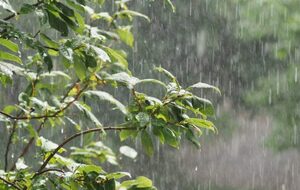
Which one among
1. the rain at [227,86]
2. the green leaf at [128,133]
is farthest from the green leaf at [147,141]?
the rain at [227,86]

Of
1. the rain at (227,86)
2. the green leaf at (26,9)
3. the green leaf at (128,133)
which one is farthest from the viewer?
the rain at (227,86)

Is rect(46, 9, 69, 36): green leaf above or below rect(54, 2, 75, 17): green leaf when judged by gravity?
below

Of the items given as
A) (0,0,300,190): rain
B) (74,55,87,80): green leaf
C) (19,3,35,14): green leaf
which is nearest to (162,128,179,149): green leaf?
(74,55,87,80): green leaf

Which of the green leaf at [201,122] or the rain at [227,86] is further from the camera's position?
the rain at [227,86]

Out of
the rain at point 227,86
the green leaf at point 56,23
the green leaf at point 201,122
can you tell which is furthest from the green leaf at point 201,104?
the rain at point 227,86

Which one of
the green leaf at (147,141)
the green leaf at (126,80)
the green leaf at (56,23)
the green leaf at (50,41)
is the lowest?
the green leaf at (147,141)

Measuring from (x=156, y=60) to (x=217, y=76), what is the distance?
66 cm

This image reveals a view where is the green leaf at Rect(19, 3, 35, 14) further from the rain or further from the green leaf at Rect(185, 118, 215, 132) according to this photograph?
the rain

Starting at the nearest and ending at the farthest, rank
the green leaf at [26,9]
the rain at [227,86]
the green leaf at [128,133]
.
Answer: the green leaf at [26,9], the green leaf at [128,133], the rain at [227,86]

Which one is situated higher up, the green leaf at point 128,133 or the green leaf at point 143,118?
the green leaf at point 143,118

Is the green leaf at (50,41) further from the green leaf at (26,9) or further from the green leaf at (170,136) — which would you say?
the green leaf at (170,136)

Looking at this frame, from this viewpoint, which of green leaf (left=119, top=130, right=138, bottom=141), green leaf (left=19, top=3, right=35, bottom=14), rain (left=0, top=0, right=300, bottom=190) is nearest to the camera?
green leaf (left=19, top=3, right=35, bottom=14)

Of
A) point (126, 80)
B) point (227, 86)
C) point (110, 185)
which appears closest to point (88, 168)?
point (110, 185)

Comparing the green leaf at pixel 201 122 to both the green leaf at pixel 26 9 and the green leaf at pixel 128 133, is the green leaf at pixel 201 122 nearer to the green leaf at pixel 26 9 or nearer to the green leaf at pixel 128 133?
the green leaf at pixel 128 133
